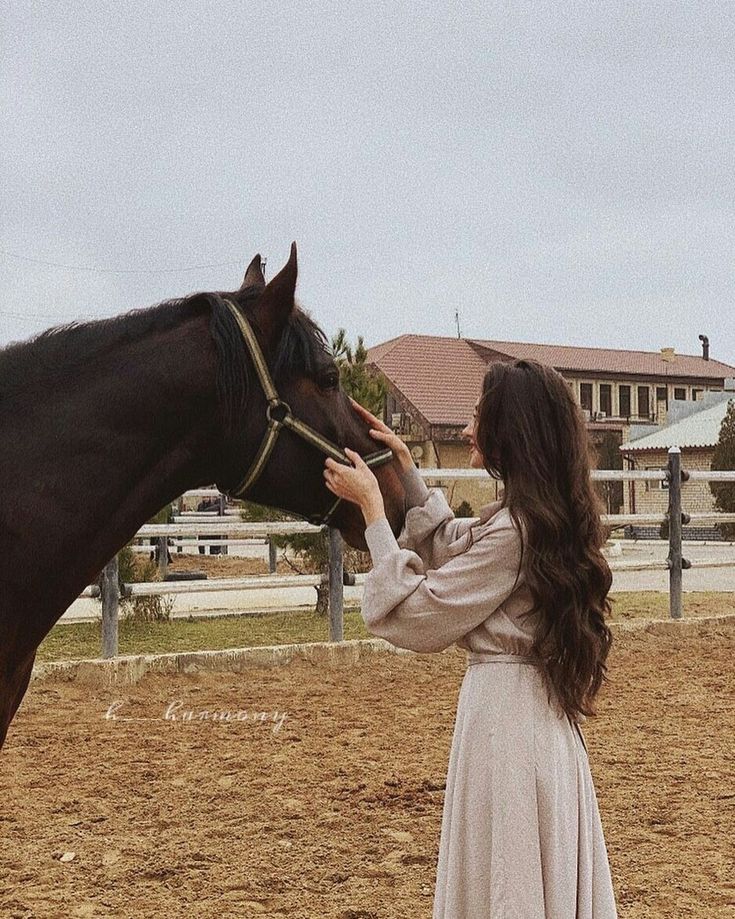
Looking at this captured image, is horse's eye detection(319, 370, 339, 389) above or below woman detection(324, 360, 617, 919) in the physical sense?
above

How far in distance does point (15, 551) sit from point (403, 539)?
807 mm

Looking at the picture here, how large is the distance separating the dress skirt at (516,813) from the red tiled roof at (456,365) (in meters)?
21.7

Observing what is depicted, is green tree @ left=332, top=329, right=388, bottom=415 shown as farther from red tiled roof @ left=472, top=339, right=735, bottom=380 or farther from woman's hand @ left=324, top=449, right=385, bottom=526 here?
red tiled roof @ left=472, top=339, right=735, bottom=380

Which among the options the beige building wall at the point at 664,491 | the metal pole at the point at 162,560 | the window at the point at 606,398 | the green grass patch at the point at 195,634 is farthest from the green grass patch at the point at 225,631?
the window at the point at 606,398

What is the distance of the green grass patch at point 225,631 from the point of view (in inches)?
285

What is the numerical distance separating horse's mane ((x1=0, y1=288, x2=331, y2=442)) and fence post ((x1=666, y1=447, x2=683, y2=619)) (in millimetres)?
7081

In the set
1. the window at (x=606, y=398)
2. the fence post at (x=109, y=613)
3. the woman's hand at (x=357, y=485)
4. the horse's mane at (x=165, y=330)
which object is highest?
the window at (x=606, y=398)

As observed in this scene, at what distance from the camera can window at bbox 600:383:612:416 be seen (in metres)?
39.2

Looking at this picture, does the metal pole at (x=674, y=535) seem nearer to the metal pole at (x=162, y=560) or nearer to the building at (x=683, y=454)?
the metal pole at (x=162, y=560)

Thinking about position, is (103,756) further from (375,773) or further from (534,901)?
(534,901)

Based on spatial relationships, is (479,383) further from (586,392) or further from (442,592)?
(442,592)

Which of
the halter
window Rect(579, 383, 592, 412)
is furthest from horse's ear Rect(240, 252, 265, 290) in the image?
window Rect(579, 383, 592, 412)

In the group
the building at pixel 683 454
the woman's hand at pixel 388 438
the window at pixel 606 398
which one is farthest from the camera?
the window at pixel 606 398

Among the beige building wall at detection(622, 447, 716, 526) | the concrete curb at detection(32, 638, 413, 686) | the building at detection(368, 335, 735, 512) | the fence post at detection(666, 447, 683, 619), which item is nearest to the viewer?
the concrete curb at detection(32, 638, 413, 686)
